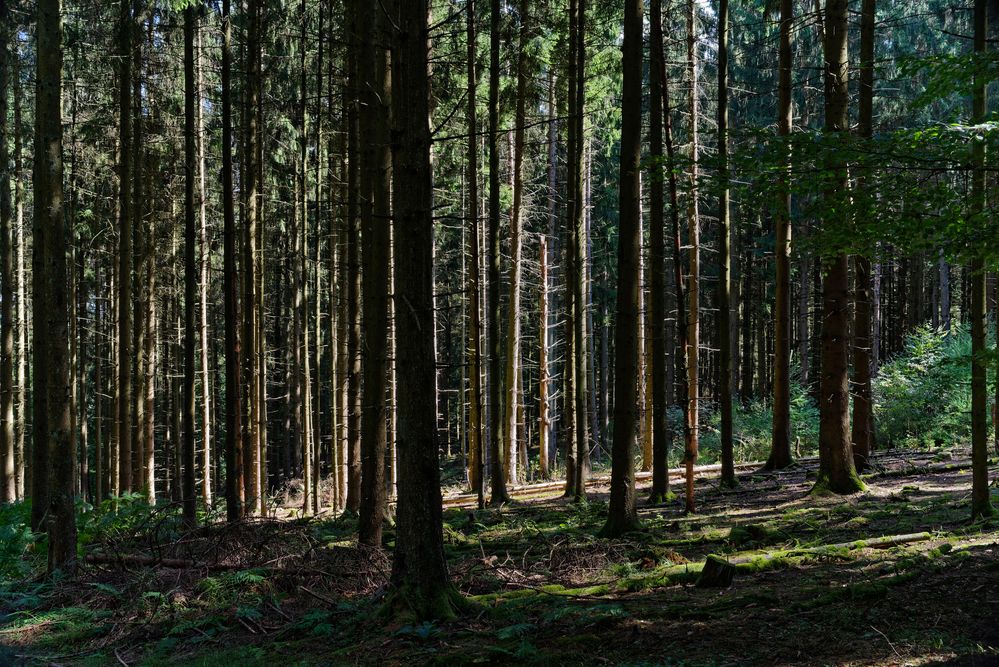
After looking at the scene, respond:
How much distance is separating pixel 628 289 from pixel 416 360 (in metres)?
4.17

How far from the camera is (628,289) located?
9.59 metres

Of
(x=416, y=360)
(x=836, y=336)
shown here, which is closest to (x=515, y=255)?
(x=836, y=336)

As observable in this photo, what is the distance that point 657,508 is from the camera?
1257cm

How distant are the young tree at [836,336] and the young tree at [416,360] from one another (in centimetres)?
765

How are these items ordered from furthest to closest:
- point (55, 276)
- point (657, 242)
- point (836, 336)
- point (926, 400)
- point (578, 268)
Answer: point (926, 400)
point (578, 268)
point (657, 242)
point (836, 336)
point (55, 276)

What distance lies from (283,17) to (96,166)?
729 cm

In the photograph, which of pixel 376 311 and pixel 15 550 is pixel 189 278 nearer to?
pixel 376 311

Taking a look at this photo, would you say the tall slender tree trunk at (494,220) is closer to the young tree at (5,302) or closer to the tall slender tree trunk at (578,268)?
the tall slender tree trunk at (578,268)

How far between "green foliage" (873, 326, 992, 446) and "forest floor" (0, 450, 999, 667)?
22.3 ft

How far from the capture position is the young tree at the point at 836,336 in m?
11.3

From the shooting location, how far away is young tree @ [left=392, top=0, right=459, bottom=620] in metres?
6.29

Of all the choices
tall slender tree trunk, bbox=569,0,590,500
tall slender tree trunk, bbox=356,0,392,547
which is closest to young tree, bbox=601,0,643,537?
tall slender tree trunk, bbox=569,0,590,500

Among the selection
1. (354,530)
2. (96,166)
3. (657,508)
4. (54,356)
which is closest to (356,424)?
(354,530)

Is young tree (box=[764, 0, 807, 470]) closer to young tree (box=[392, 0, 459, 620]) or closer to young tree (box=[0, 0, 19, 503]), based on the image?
young tree (box=[392, 0, 459, 620])
